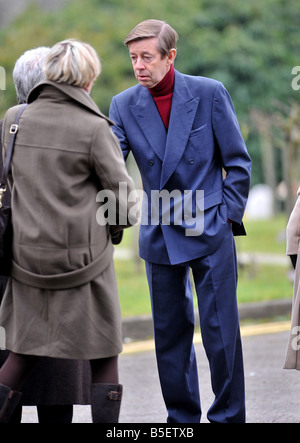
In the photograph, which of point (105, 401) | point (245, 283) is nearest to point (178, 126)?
point (105, 401)

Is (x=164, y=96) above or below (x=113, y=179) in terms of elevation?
above

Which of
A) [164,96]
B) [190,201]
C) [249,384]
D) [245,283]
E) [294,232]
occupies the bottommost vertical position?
[245,283]

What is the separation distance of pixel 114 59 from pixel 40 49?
11096 mm

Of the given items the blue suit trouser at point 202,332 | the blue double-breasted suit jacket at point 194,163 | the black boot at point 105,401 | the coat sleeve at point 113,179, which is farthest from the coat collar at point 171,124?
the black boot at point 105,401

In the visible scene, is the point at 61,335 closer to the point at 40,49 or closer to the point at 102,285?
the point at 102,285

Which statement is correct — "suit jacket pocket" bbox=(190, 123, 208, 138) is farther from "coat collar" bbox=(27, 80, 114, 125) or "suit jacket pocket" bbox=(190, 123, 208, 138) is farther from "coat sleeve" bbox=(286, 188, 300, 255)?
"coat collar" bbox=(27, 80, 114, 125)

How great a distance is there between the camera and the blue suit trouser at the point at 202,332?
4.29 meters

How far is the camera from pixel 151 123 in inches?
169

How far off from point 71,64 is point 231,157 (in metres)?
1.03

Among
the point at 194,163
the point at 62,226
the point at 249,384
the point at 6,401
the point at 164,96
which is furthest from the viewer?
the point at 249,384

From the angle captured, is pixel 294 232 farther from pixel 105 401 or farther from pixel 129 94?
pixel 105 401

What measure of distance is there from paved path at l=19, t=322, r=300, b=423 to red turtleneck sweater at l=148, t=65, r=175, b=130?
5.64 ft

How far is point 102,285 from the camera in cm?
366

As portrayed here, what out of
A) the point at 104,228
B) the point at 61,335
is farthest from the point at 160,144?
the point at 61,335
